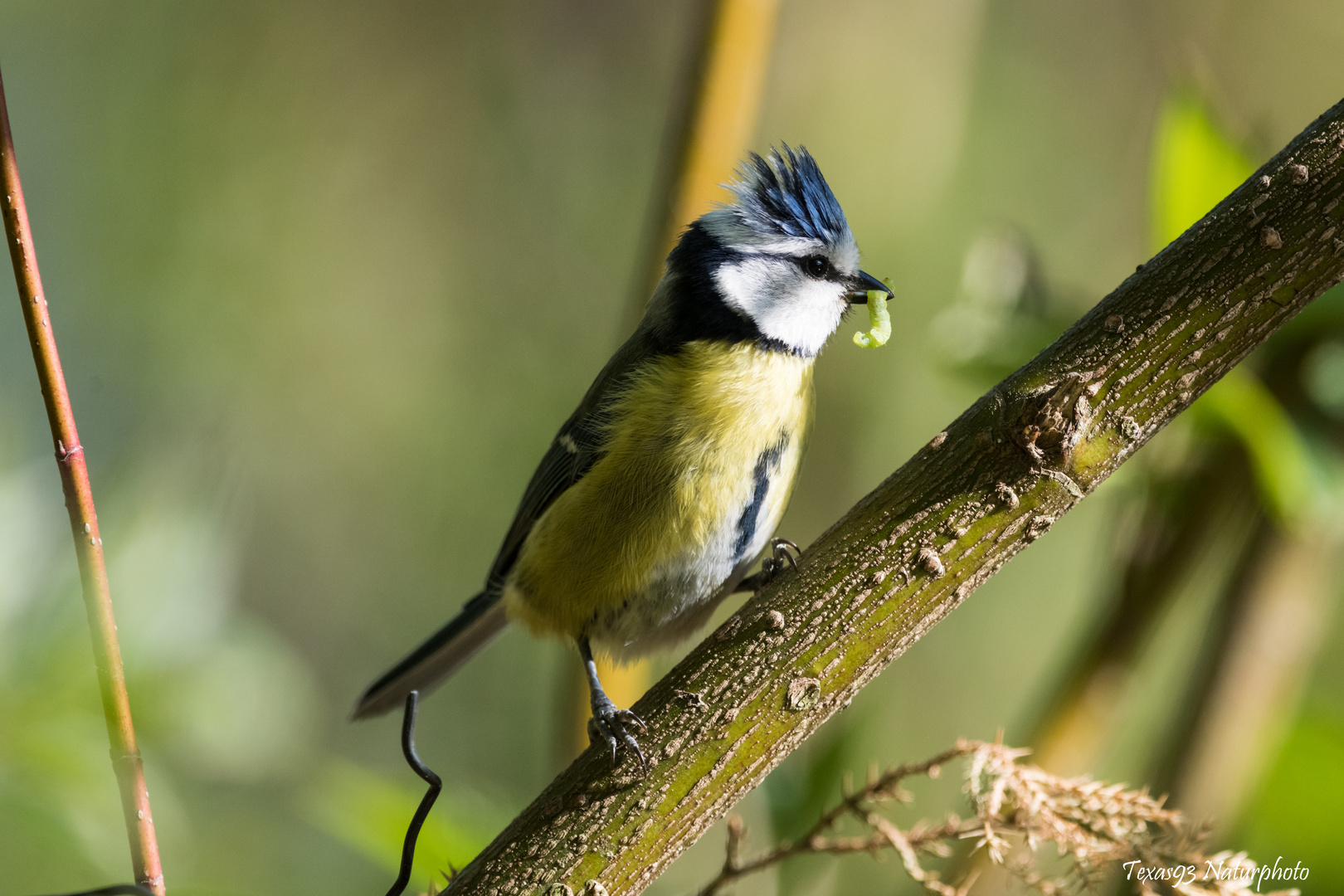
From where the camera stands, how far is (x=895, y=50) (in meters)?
3.02

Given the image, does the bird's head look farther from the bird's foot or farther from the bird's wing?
the bird's foot

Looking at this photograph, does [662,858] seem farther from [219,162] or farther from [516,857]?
[219,162]

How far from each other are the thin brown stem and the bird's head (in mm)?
1102

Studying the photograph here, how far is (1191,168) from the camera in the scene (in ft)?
4.38

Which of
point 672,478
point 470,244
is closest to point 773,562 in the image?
point 672,478

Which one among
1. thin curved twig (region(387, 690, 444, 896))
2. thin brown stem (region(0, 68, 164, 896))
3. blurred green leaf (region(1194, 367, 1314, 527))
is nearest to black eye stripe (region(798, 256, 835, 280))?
blurred green leaf (region(1194, 367, 1314, 527))

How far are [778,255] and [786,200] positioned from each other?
95 millimetres

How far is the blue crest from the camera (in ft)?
5.74

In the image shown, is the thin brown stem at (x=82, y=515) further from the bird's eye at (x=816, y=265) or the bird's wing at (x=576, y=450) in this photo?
the bird's eye at (x=816, y=265)

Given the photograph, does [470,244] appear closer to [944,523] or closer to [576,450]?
[576,450]

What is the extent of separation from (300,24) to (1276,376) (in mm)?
3512

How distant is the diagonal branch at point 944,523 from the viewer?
2.92ft

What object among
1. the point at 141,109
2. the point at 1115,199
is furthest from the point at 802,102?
the point at 141,109

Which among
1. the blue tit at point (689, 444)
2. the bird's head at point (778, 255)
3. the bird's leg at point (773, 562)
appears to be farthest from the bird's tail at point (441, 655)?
the bird's head at point (778, 255)
